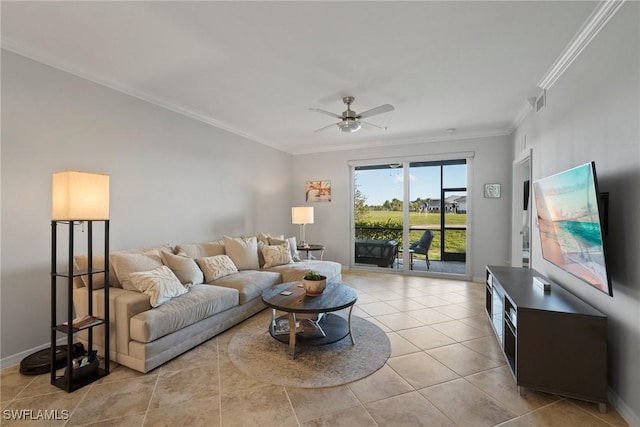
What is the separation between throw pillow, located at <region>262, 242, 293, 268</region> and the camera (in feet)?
14.9

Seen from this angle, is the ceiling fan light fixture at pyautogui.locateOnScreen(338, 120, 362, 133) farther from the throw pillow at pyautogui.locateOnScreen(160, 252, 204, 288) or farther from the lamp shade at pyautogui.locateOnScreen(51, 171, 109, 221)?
the lamp shade at pyautogui.locateOnScreen(51, 171, 109, 221)

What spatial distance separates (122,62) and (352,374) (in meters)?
3.49

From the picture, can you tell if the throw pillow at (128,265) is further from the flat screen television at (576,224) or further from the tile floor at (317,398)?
the flat screen television at (576,224)

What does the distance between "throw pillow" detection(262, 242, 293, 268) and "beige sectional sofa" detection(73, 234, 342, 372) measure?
21.2 inches

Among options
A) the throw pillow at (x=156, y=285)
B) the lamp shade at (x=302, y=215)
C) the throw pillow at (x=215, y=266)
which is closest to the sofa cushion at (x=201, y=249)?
the throw pillow at (x=215, y=266)

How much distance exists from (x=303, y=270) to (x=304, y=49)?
110 inches

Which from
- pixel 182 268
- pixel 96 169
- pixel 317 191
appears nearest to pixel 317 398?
pixel 182 268

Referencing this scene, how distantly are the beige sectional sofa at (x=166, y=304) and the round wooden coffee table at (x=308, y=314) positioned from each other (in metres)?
0.52

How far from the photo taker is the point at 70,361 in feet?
6.88

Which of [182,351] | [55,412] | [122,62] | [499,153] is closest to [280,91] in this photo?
[122,62]

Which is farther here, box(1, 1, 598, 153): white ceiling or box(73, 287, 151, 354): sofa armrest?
box(73, 287, 151, 354): sofa armrest

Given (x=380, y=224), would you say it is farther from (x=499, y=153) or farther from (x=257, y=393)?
(x=257, y=393)

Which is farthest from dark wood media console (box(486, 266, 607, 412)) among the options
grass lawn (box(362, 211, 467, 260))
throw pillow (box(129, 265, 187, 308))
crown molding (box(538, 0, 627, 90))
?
grass lawn (box(362, 211, 467, 260))

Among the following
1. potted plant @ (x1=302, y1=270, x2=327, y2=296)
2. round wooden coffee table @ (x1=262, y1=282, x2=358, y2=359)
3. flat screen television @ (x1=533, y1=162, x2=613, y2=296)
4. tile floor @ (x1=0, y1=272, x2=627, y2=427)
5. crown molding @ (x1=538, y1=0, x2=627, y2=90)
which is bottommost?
tile floor @ (x1=0, y1=272, x2=627, y2=427)
